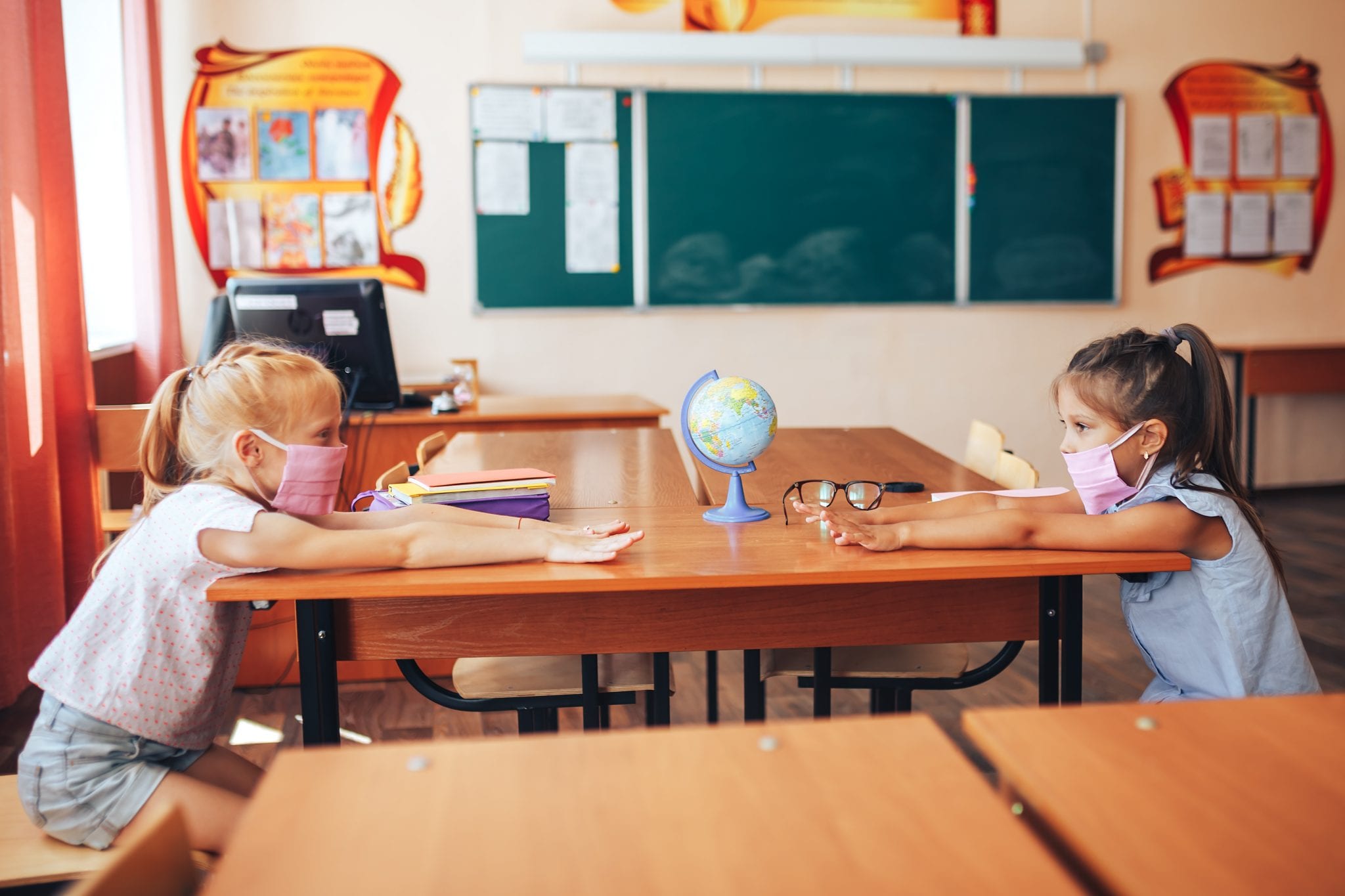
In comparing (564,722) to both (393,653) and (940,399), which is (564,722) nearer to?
(393,653)

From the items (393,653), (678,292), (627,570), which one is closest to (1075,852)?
(627,570)

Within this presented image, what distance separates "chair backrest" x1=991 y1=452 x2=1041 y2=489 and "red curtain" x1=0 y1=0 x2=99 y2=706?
2464 millimetres

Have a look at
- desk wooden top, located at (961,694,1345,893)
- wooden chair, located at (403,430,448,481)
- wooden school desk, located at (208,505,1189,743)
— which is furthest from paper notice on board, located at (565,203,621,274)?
desk wooden top, located at (961,694,1345,893)

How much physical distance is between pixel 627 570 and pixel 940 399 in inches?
163

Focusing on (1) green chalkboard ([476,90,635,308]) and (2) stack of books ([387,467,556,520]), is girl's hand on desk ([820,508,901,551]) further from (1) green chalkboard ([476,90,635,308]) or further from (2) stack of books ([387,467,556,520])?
(1) green chalkboard ([476,90,635,308])

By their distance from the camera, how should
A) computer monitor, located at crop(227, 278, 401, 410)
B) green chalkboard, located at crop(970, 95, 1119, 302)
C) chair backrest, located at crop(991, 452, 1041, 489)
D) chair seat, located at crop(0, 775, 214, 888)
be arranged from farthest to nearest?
green chalkboard, located at crop(970, 95, 1119, 302) < computer monitor, located at crop(227, 278, 401, 410) < chair backrest, located at crop(991, 452, 1041, 489) < chair seat, located at crop(0, 775, 214, 888)

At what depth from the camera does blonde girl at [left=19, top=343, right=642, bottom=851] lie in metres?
1.52

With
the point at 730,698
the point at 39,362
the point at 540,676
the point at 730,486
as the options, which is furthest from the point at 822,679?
the point at 39,362

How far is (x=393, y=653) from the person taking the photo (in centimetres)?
176

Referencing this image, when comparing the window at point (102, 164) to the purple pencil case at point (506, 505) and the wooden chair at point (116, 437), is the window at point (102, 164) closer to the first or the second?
the wooden chair at point (116, 437)

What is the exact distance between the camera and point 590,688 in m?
1.95

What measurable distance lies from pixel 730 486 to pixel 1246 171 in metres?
4.74

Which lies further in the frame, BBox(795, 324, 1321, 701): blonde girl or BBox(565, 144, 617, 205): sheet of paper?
BBox(565, 144, 617, 205): sheet of paper

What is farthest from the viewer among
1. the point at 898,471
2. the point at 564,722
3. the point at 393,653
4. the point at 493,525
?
the point at 564,722
